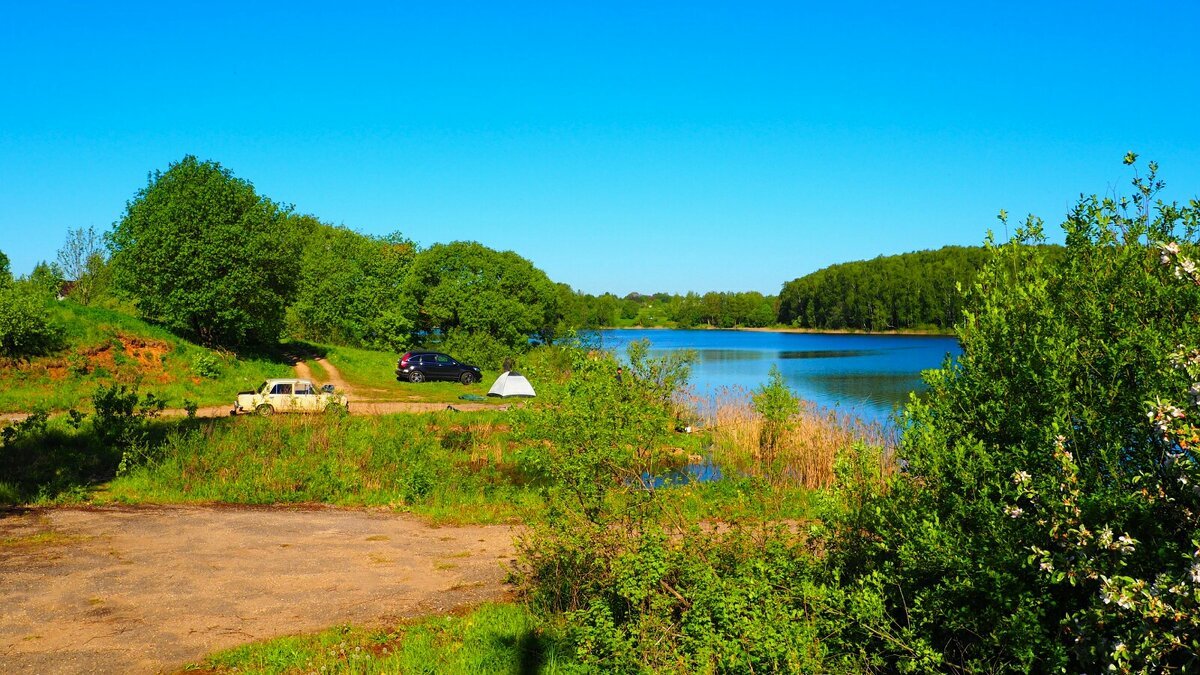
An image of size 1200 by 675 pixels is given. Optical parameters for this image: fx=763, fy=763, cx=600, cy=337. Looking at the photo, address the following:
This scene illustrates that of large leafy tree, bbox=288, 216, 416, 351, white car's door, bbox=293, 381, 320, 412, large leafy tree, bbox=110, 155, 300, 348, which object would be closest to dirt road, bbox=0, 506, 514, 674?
white car's door, bbox=293, 381, 320, 412

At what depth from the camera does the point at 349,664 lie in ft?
25.7

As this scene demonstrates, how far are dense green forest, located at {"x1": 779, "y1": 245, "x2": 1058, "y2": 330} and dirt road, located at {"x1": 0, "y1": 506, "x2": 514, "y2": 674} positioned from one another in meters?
114

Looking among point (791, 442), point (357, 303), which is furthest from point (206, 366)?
point (791, 442)

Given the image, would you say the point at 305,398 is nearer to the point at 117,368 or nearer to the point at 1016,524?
the point at 117,368

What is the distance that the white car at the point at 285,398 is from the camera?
80.4 feet

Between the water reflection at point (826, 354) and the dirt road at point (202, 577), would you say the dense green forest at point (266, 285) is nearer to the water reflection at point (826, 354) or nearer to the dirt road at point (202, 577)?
the dirt road at point (202, 577)

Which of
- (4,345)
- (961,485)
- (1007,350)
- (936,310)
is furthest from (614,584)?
(936,310)

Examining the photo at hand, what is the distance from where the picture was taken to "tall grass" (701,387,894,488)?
766 inches

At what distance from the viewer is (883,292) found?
13612 centimetres

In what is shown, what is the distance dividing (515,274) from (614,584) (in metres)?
47.0

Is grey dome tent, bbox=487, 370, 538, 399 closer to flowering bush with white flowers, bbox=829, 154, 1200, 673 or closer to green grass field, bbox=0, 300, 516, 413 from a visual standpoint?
green grass field, bbox=0, 300, 516, 413

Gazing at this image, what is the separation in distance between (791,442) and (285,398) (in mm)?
16392

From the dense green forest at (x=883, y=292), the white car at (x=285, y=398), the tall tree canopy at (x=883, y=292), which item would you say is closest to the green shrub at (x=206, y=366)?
the white car at (x=285, y=398)

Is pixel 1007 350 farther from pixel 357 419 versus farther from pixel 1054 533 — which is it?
pixel 357 419
